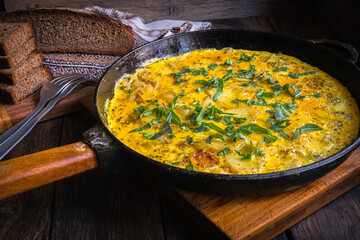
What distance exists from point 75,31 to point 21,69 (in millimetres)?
727

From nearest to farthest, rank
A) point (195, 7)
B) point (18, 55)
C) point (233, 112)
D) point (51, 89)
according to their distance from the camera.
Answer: point (233, 112) < point (51, 89) < point (18, 55) < point (195, 7)

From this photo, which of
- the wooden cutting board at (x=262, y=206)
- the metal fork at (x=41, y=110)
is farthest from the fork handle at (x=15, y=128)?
the wooden cutting board at (x=262, y=206)

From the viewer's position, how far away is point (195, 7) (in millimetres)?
5086

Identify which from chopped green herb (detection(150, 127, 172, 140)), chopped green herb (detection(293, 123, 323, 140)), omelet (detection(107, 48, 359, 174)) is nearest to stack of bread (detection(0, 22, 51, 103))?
omelet (detection(107, 48, 359, 174))

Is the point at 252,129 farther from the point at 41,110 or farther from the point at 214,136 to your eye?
the point at 41,110

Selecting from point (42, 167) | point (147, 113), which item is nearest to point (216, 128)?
point (147, 113)

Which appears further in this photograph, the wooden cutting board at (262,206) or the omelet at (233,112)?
the omelet at (233,112)

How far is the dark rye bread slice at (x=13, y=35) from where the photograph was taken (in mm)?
3369

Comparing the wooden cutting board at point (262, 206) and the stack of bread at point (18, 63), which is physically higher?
the stack of bread at point (18, 63)

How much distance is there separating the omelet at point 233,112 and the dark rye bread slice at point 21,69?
1.11 metres

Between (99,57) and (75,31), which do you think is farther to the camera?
(99,57)

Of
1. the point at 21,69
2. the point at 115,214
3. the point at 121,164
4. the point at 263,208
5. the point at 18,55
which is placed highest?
the point at 18,55

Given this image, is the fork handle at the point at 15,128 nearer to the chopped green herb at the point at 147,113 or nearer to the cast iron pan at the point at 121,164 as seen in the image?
the cast iron pan at the point at 121,164

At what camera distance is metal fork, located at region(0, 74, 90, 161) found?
8.34ft
